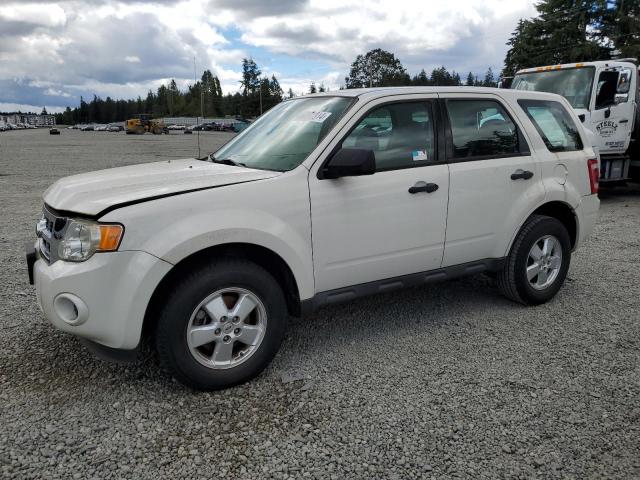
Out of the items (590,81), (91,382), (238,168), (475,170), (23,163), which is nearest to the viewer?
(91,382)

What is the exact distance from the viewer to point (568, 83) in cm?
1044

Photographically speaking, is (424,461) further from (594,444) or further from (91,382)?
(91,382)

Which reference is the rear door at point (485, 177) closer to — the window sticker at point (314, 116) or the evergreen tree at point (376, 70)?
the window sticker at point (314, 116)

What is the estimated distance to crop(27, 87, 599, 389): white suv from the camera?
9.73ft

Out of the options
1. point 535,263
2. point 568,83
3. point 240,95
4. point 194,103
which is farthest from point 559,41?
point 194,103

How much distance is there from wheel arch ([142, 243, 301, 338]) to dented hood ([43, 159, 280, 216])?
0.39 metres

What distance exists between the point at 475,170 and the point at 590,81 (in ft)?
24.6

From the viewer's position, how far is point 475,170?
4145 mm

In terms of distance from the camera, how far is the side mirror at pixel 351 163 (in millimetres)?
3314

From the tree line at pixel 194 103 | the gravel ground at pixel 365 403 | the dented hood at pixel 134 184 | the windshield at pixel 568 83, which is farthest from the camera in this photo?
the tree line at pixel 194 103

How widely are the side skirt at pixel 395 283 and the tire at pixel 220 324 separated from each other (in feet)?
0.84

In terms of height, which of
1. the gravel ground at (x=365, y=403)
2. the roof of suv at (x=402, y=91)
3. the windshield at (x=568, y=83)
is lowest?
the gravel ground at (x=365, y=403)

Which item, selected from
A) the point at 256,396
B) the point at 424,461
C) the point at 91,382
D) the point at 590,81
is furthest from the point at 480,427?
the point at 590,81

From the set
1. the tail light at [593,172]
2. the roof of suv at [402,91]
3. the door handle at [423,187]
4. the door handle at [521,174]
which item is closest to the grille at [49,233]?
the roof of suv at [402,91]
